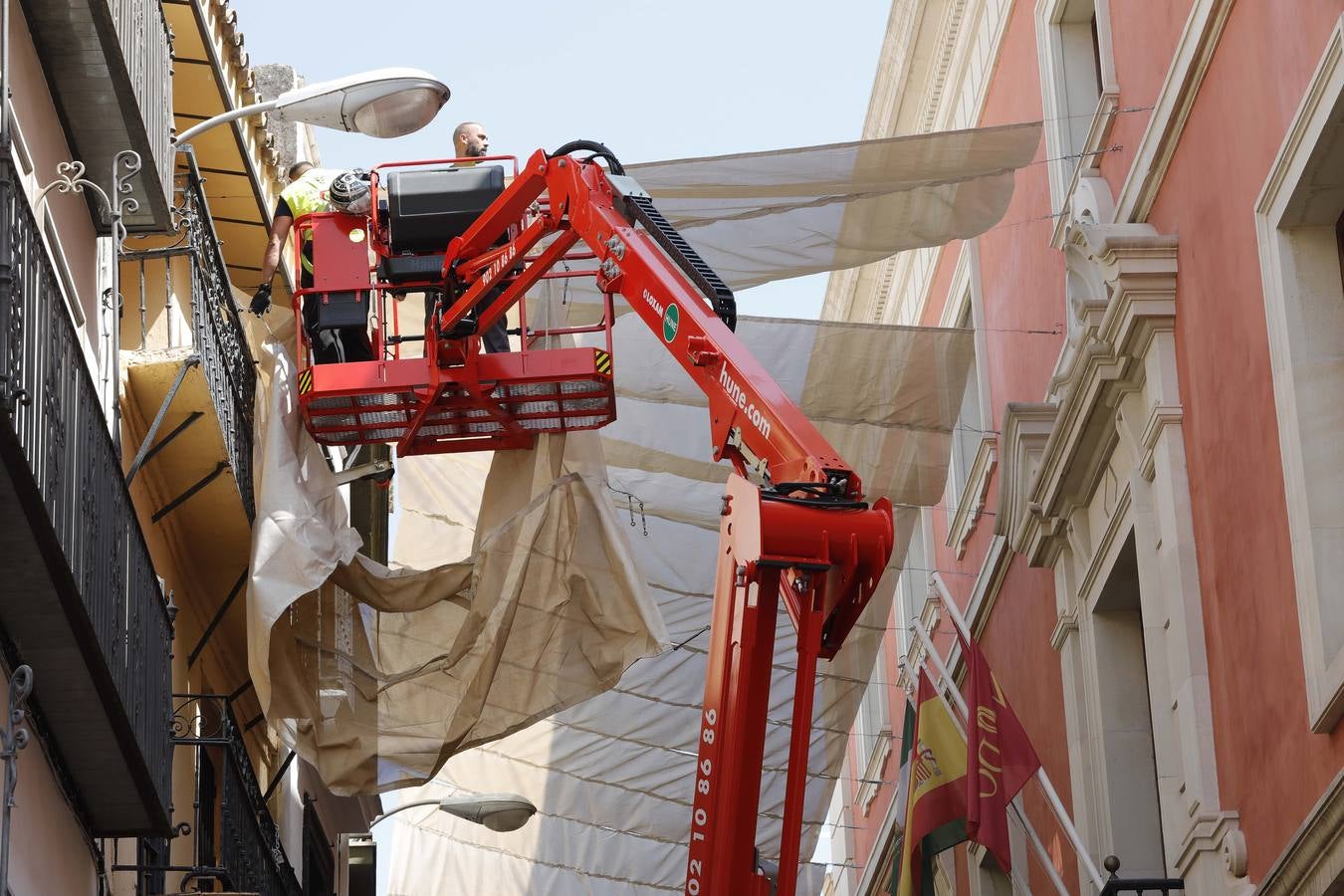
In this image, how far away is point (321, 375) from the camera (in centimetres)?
1405

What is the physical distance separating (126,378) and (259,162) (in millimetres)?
4796

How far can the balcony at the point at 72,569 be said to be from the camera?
8609 millimetres

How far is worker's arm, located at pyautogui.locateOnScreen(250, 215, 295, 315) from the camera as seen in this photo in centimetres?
1428

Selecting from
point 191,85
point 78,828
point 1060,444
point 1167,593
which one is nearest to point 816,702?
point 1060,444

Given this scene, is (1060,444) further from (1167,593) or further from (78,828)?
(78,828)

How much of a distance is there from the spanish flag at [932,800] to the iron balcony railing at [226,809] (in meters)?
3.99

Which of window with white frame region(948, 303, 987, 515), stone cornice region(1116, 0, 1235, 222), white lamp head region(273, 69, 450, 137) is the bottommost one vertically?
stone cornice region(1116, 0, 1235, 222)

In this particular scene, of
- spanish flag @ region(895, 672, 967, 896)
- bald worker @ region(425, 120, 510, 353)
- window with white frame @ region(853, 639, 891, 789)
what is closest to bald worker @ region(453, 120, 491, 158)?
bald worker @ region(425, 120, 510, 353)

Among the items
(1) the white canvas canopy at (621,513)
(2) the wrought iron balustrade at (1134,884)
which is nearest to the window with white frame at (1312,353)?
(2) the wrought iron balustrade at (1134,884)

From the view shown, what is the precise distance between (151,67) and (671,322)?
10.5ft

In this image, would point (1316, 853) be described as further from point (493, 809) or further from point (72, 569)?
point (493, 809)

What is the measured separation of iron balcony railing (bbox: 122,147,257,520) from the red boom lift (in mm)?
490

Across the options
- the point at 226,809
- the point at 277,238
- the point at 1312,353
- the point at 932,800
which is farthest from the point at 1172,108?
the point at 226,809

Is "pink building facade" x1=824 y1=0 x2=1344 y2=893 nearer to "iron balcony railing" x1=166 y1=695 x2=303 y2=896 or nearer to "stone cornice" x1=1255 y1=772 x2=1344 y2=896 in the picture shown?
"stone cornice" x1=1255 y1=772 x2=1344 y2=896
